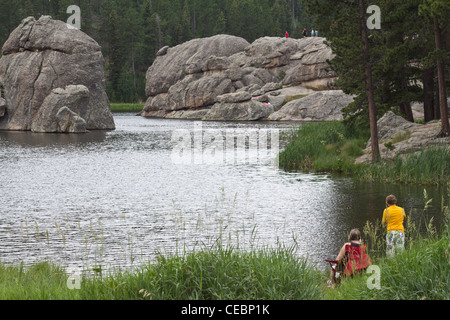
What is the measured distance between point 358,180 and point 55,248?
52.3ft

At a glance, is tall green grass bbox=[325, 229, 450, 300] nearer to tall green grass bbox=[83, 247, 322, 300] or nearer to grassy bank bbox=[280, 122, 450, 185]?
tall green grass bbox=[83, 247, 322, 300]

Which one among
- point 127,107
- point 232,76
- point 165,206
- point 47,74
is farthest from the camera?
point 127,107

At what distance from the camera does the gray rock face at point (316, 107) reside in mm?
73562

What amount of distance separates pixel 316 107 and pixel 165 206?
2191 inches

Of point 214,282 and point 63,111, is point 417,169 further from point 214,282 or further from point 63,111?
point 63,111

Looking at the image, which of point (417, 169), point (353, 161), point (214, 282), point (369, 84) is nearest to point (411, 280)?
point (214, 282)

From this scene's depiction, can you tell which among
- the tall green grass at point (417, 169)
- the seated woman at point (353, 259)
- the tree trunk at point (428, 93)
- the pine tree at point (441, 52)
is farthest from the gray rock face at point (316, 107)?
the seated woman at point (353, 259)

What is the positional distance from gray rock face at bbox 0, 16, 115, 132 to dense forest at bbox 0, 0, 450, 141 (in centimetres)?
2446

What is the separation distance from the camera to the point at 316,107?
74.7 meters

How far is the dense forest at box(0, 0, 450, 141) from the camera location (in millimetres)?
28391

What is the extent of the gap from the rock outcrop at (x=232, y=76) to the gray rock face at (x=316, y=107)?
339 centimetres

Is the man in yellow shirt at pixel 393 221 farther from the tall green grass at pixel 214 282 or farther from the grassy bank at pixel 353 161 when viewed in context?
the grassy bank at pixel 353 161
